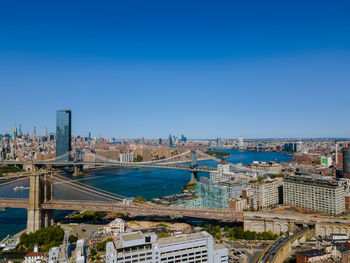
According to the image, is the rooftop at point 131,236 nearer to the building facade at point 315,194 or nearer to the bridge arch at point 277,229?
the bridge arch at point 277,229

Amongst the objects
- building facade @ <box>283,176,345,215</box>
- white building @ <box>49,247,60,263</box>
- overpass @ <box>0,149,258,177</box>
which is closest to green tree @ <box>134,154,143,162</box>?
overpass @ <box>0,149,258,177</box>

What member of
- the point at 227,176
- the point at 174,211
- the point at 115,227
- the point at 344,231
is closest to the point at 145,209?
the point at 174,211

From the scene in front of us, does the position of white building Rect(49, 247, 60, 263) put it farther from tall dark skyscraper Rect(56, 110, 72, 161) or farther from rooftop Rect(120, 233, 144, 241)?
tall dark skyscraper Rect(56, 110, 72, 161)

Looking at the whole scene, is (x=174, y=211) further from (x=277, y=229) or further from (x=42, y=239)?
(x=42, y=239)

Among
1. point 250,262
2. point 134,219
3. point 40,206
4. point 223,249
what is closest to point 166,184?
point 134,219

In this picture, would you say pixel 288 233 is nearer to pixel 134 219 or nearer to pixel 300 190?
pixel 300 190

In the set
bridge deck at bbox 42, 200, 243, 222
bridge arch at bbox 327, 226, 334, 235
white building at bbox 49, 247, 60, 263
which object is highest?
bridge deck at bbox 42, 200, 243, 222
